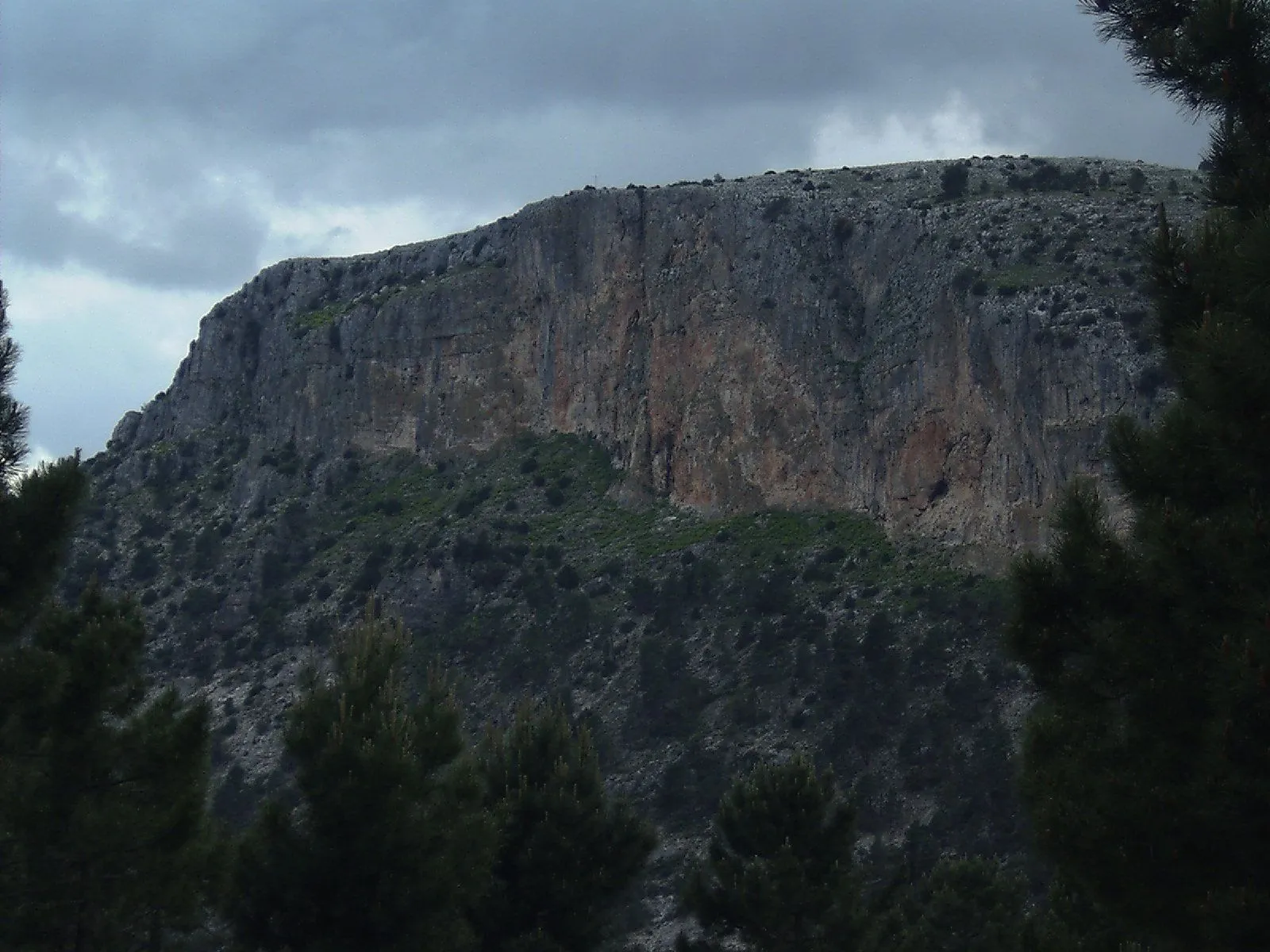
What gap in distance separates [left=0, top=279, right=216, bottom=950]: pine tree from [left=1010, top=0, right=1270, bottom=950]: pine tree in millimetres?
10230

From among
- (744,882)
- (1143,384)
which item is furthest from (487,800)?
(1143,384)

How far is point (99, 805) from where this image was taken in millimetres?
17062

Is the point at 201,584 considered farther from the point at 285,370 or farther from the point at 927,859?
the point at 927,859

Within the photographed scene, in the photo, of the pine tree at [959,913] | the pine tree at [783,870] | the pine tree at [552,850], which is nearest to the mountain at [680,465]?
the pine tree at [959,913]

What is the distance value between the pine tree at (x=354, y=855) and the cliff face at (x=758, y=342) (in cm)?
3319

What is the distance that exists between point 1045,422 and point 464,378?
30631mm

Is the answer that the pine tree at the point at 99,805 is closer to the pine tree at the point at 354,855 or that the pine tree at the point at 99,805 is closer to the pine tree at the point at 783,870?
the pine tree at the point at 354,855

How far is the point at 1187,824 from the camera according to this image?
360 inches

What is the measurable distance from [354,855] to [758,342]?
147ft

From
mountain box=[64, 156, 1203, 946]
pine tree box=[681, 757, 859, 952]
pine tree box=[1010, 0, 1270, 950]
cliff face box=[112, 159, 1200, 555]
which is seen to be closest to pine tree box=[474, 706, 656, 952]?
pine tree box=[681, 757, 859, 952]

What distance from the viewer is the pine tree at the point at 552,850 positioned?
69.1ft

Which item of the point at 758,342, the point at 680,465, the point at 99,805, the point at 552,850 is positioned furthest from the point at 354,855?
the point at 758,342

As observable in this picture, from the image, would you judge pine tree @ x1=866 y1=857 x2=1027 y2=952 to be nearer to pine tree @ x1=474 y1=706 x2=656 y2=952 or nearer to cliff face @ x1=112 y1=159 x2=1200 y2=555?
pine tree @ x1=474 y1=706 x2=656 y2=952

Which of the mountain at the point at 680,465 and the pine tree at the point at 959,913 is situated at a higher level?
the mountain at the point at 680,465
